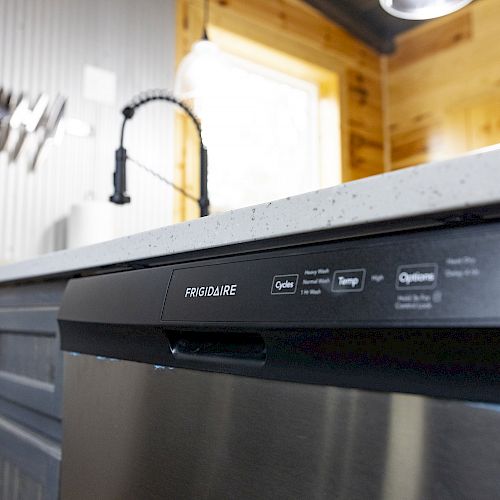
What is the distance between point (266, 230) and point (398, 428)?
0.19 meters

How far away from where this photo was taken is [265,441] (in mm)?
439

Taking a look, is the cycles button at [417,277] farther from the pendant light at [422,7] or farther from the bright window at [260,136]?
the bright window at [260,136]

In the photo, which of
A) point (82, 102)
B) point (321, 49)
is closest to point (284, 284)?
point (82, 102)

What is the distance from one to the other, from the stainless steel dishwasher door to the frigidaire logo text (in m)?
0.07

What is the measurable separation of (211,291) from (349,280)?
145mm

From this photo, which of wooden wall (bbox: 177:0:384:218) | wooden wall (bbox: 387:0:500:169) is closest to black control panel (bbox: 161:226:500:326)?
wooden wall (bbox: 177:0:384:218)

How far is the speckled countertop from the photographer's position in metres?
0.34

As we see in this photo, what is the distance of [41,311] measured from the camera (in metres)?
0.88

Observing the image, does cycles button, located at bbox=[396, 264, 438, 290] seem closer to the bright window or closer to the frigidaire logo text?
the frigidaire logo text

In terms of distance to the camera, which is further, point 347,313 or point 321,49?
point 321,49

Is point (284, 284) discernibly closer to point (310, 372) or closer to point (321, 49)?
point (310, 372)

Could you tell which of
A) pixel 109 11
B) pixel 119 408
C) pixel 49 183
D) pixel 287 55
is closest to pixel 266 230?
pixel 119 408

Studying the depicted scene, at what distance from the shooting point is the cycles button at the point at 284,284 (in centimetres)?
42

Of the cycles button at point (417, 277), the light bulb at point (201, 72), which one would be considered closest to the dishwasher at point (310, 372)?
the cycles button at point (417, 277)
